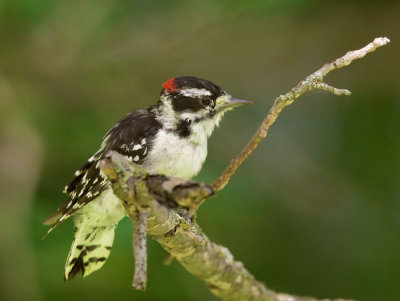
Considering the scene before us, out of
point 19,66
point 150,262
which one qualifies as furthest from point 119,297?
point 19,66

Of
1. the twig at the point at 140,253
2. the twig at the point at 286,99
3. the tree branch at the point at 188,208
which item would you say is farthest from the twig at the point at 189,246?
the twig at the point at 286,99

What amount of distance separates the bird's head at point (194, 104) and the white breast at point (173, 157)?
0.43 ft

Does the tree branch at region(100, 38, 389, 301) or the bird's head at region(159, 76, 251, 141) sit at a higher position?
the bird's head at region(159, 76, 251, 141)

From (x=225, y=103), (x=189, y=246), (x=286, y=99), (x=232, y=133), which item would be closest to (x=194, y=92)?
(x=225, y=103)

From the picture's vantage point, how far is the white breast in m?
3.58

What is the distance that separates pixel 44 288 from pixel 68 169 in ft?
2.87

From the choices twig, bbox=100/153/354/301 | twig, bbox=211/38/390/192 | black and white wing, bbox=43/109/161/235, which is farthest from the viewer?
black and white wing, bbox=43/109/161/235

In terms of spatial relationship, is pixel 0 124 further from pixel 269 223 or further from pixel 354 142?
pixel 354 142

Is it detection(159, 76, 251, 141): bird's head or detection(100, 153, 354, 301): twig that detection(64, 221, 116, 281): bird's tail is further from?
detection(100, 153, 354, 301): twig

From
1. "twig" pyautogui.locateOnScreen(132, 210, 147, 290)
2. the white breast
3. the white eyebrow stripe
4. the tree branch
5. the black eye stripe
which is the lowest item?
"twig" pyautogui.locateOnScreen(132, 210, 147, 290)

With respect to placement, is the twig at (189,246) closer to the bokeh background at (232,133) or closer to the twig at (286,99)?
the twig at (286,99)

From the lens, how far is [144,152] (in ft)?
11.8

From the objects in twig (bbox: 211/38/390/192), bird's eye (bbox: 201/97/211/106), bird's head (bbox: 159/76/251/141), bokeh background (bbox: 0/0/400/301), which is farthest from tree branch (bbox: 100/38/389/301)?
bokeh background (bbox: 0/0/400/301)

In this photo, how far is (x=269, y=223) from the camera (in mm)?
5051
